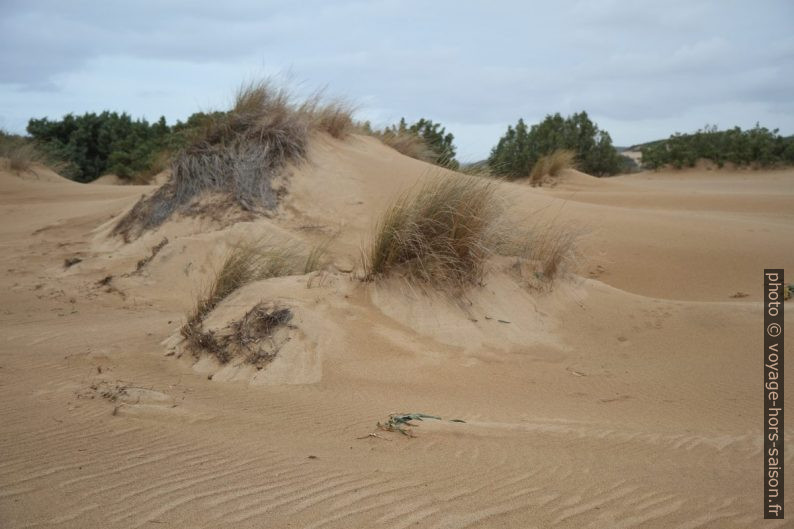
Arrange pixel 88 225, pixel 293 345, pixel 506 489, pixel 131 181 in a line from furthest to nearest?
1. pixel 131 181
2. pixel 88 225
3. pixel 293 345
4. pixel 506 489

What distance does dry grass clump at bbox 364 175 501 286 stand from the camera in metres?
6.42

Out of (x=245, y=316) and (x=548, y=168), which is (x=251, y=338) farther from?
(x=548, y=168)

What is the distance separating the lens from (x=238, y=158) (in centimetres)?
987

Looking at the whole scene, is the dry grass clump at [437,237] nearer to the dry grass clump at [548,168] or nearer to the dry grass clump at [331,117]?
the dry grass clump at [331,117]

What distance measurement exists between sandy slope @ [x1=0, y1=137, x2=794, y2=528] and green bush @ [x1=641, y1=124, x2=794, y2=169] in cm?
1664

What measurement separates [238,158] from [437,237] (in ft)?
14.8

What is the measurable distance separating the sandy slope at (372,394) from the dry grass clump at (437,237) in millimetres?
232

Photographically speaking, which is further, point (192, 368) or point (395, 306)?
point (395, 306)

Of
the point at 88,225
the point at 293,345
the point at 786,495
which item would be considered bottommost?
the point at 786,495

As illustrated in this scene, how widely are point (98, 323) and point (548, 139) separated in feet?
62.6

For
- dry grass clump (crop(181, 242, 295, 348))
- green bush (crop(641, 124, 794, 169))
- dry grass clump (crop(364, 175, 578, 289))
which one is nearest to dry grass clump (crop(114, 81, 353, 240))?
dry grass clump (crop(181, 242, 295, 348))

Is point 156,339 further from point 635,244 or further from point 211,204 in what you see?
point 635,244

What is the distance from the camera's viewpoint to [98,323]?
22.9 ft

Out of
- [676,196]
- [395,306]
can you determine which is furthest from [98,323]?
[676,196]
